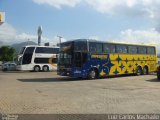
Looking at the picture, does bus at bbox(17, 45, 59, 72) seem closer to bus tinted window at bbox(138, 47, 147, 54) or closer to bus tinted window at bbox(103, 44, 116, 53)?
bus tinted window at bbox(138, 47, 147, 54)

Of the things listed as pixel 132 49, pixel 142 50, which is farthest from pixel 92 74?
pixel 142 50

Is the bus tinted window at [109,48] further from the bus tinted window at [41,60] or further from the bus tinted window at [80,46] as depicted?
the bus tinted window at [41,60]

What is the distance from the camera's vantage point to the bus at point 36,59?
3688 cm

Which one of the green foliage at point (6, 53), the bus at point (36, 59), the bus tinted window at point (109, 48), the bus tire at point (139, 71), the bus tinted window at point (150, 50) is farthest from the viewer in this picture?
the green foliage at point (6, 53)

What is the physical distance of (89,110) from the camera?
9.13 metres

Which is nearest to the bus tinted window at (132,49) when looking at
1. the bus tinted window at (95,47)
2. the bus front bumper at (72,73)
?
the bus tinted window at (95,47)

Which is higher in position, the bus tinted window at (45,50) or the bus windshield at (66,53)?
the bus tinted window at (45,50)

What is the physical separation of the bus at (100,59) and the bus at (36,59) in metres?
13.6

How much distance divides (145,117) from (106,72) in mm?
16108

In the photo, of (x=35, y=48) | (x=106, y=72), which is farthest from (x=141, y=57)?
(x=35, y=48)

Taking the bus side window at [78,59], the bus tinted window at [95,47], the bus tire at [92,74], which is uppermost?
the bus tinted window at [95,47]

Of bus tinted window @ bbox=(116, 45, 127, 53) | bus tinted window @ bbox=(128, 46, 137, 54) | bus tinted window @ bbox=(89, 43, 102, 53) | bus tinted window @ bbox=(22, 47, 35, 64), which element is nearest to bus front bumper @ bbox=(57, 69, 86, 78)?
bus tinted window @ bbox=(89, 43, 102, 53)

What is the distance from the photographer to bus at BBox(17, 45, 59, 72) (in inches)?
1452

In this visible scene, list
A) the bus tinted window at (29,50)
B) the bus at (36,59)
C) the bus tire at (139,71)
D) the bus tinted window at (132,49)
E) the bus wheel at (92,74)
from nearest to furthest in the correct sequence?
the bus wheel at (92,74)
the bus tinted window at (132,49)
the bus tire at (139,71)
the bus at (36,59)
the bus tinted window at (29,50)
